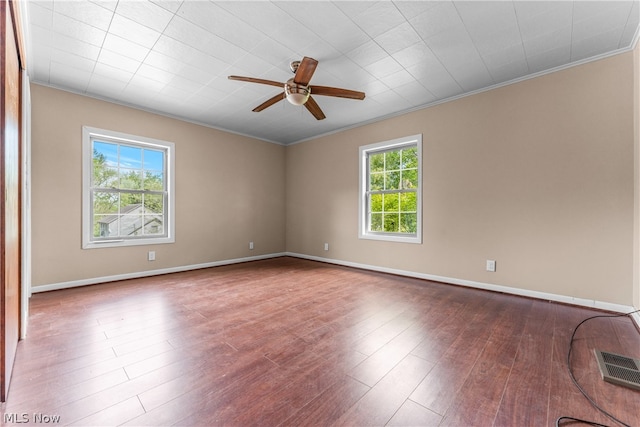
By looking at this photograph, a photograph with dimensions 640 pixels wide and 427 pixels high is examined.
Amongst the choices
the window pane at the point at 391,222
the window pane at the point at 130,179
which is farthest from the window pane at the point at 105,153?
the window pane at the point at 391,222

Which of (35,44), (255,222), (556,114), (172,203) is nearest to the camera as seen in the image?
(35,44)

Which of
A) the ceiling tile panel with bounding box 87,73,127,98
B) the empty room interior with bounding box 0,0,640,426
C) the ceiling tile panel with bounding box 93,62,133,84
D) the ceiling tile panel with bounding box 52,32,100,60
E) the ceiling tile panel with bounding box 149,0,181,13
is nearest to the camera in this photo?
the empty room interior with bounding box 0,0,640,426

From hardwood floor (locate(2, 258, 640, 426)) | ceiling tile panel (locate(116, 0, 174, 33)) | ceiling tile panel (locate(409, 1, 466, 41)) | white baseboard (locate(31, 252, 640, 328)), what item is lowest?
hardwood floor (locate(2, 258, 640, 426))

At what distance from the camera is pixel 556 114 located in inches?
114

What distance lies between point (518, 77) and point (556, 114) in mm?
597

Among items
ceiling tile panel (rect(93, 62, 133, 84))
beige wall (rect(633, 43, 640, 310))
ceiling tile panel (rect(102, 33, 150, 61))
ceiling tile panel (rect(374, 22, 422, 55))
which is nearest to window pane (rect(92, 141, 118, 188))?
ceiling tile panel (rect(93, 62, 133, 84))

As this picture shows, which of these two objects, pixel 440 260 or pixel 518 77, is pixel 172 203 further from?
pixel 518 77

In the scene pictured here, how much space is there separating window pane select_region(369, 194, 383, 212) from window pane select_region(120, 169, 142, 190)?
3.70 meters

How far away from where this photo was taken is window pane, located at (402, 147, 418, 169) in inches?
162

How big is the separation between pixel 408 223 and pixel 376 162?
1.20 metres

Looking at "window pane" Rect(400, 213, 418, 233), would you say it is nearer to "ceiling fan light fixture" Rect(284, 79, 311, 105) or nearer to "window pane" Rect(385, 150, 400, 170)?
"window pane" Rect(385, 150, 400, 170)

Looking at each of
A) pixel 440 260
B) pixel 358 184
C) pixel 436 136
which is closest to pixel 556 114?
pixel 436 136

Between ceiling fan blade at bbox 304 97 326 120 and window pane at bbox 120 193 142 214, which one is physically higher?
ceiling fan blade at bbox 304 97 326 120

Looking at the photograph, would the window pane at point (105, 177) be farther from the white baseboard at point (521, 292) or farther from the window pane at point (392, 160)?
the window pane at point (392, 160)
